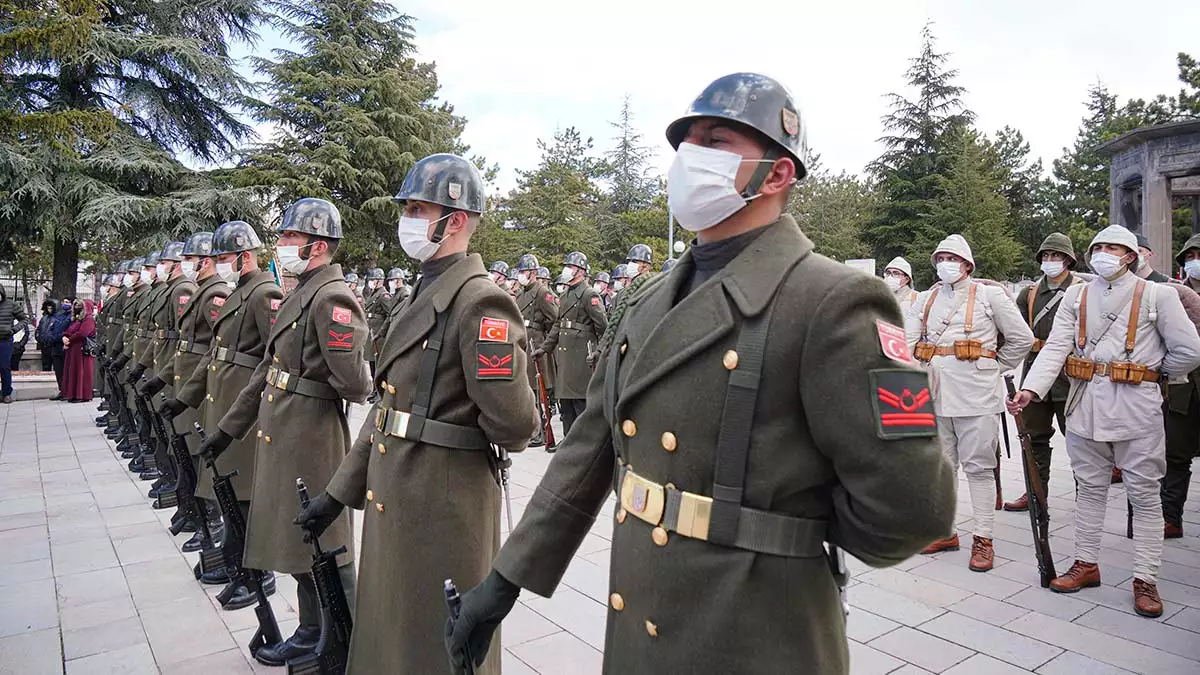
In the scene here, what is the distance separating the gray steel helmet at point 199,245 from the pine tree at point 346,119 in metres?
18.5

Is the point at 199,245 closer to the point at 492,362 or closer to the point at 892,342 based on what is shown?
the point at 492,362

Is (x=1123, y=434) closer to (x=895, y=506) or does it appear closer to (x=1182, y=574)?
(x=1182, y=574)

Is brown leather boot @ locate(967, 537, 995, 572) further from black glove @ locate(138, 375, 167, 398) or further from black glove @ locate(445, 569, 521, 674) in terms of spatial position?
black glove @ locate(138, 375, 167, 398)

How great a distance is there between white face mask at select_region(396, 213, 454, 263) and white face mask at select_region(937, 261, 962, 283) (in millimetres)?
4320

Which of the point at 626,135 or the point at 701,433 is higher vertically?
the point at 626,135

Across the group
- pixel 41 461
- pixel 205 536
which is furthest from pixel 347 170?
pixel 205 536

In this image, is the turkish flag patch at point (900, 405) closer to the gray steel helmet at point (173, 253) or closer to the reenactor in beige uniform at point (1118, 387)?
the reenactor in beige uniform at point (1118, 387)

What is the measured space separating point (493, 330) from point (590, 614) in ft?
8.34

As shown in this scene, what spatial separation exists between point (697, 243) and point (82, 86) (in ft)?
87.5

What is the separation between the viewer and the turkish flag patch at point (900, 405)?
60.0 inches

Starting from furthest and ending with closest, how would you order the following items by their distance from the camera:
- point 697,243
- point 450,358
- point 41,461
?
point 41,461
point 450,358
point 697,243

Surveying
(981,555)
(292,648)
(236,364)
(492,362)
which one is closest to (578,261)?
(236,364)

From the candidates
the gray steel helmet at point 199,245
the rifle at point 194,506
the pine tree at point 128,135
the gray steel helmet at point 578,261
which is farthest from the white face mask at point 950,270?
the pine tree at point 128,135

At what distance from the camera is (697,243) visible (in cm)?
206
